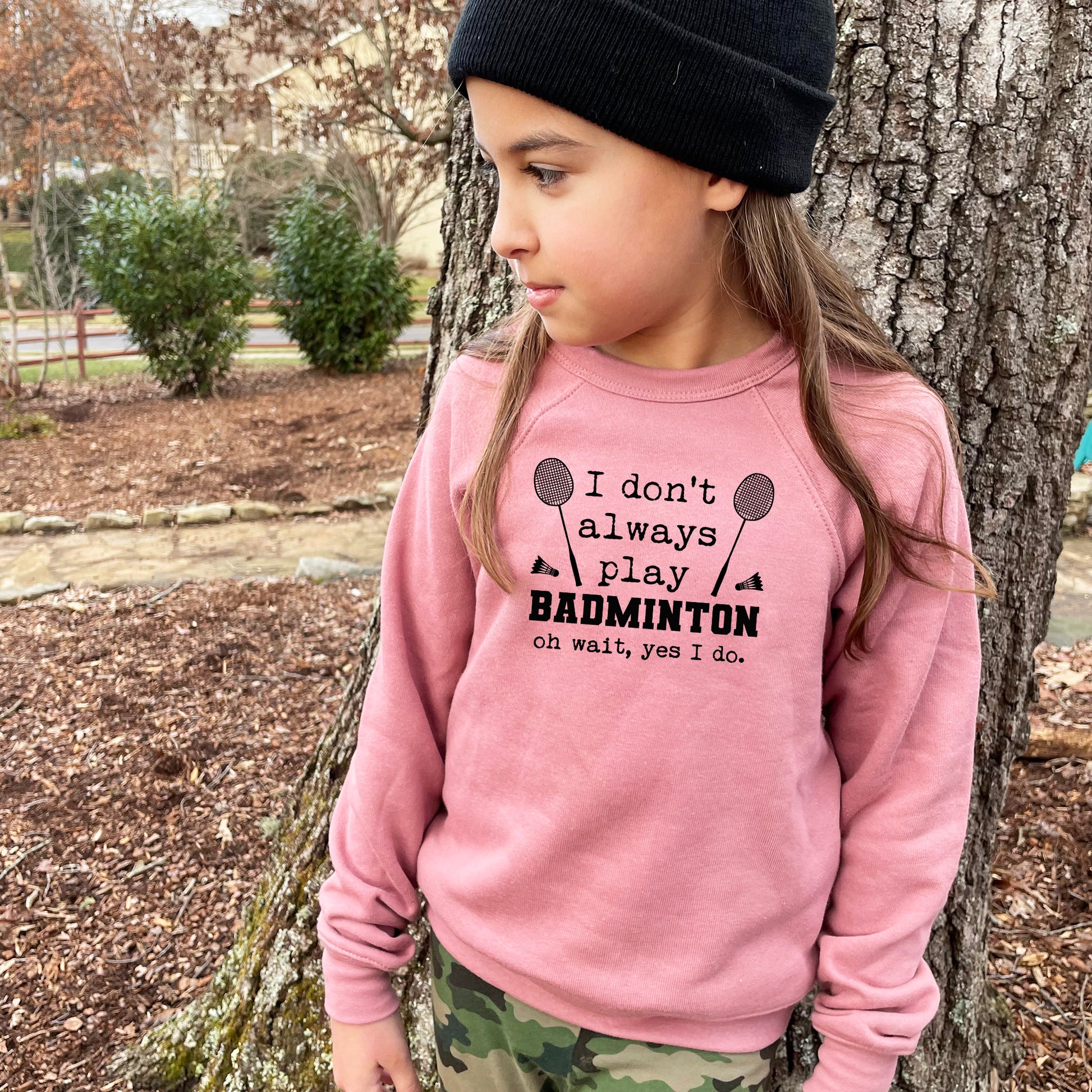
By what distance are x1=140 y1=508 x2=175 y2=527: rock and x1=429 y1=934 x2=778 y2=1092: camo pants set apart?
5.28m

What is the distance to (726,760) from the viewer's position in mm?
1229

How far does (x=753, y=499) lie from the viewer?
1.23 meters

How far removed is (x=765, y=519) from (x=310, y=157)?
1820cm

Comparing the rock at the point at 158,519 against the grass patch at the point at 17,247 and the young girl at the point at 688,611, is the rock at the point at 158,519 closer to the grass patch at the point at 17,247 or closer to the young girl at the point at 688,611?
the young girl at the point at 688,611

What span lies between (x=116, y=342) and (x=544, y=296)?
16.1 meters

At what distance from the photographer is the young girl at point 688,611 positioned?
1163 millimetres

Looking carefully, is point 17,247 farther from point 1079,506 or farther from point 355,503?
point 1079,506

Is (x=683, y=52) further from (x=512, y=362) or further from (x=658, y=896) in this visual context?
(x=658, y=896)

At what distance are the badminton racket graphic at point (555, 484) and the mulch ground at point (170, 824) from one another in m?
1.72

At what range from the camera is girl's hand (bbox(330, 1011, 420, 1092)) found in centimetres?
145

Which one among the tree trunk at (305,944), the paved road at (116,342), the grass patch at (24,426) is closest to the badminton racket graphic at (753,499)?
the tree trunk at (305,944)

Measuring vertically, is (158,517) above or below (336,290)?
below

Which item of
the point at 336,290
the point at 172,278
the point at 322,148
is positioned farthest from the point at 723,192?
the point at 322,148

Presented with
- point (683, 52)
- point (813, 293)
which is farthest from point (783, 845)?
point (683, 52)
